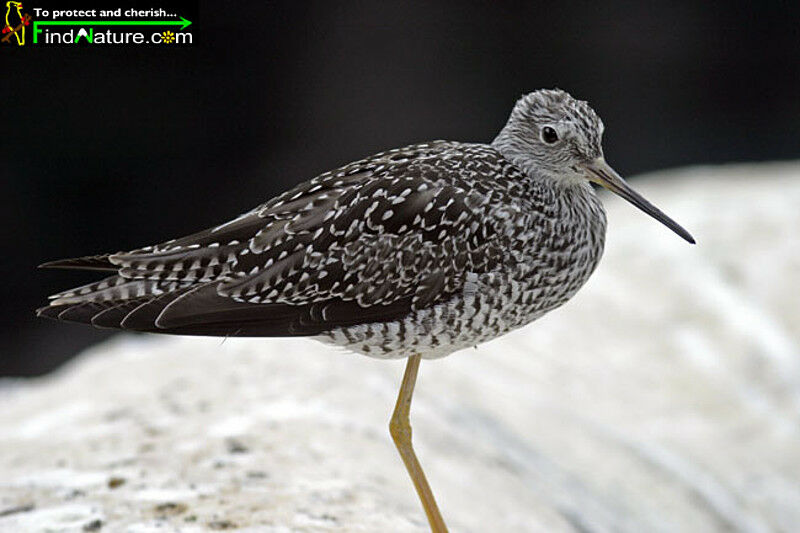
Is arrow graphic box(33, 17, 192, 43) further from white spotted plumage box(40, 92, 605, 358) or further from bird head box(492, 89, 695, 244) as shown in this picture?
bird head box(492, 89, 695, 244)

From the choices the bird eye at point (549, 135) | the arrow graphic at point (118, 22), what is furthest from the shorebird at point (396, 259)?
the arrow graphic at point (118, 22)

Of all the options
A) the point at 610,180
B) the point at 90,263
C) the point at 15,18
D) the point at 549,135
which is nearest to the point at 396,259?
the point at 549,135

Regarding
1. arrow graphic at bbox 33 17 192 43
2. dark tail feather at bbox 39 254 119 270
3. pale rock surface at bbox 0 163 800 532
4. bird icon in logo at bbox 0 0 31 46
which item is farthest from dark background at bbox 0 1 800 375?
dark tail feather at bbox 39 254 119 270

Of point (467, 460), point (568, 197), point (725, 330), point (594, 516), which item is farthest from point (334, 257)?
point (725, 330)

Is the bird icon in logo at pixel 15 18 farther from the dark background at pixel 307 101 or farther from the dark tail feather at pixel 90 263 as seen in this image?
the dark tail feather at pixel 90 263

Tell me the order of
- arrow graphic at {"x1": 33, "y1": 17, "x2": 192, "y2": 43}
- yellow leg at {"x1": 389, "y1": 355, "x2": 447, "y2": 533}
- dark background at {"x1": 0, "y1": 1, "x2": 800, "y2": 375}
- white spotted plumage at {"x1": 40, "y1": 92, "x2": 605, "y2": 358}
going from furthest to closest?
dark background at {"x1": 0, "y1": 1, "x2": 800, "y2": 375} → arrow graphic at {"x1": 33, "y1": 17, "x2": 192, "y2": 43} → yellow leg at {"x1": 389, "y1": 355, "x2": 447, "y2": 533} → white spotted plumage at {"x1": 40, "y1": 92, "x2": 605, "y2": 358}

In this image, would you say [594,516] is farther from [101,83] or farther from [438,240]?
[101,83]
